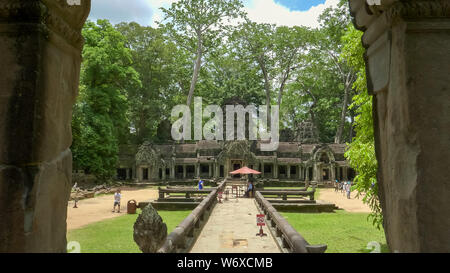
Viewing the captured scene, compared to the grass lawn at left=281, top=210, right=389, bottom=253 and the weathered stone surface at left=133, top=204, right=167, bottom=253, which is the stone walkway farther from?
the weathered stone surface at left=133, top=204, right=167, bottom=253

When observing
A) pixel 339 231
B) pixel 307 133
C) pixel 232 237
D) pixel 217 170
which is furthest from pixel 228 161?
pixel 232 237

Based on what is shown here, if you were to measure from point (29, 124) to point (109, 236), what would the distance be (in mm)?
9391

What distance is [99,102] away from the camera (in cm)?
3058

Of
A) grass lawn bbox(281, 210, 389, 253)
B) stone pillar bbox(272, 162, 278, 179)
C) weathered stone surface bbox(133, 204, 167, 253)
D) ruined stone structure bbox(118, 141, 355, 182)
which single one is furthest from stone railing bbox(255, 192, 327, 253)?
stone pillar bbox(272, 162, 278, 179)

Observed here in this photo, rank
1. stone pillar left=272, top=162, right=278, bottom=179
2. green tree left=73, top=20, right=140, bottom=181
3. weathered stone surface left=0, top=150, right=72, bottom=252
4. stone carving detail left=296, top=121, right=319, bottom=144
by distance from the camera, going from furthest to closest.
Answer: stone carving detail left=296, top=121, right=319, bottom=144
stone pillar left=272, top=162, right=278, bottom=179
green tree left=73, top=20, right=140, bottom=181
weathered stone surface left=0, top=150, right=72, bottom=252

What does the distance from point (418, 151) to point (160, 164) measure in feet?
126

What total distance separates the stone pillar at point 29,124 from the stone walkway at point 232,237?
5847 mm

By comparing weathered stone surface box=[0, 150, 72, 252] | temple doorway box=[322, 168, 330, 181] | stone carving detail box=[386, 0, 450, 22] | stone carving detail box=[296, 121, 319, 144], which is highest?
stone carving detail box=[296, 121, 319, 144]

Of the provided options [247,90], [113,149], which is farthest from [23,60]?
[247,90]

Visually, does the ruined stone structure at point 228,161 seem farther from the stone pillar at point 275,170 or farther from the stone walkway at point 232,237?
the stone walkway at point 232,237

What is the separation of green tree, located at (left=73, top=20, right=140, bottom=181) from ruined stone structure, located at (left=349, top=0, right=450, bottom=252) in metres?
28.0

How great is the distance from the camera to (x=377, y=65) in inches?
115

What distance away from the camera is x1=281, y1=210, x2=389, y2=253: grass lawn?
30.9 ft

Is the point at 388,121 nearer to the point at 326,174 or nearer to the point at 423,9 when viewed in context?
the point at 423,9
